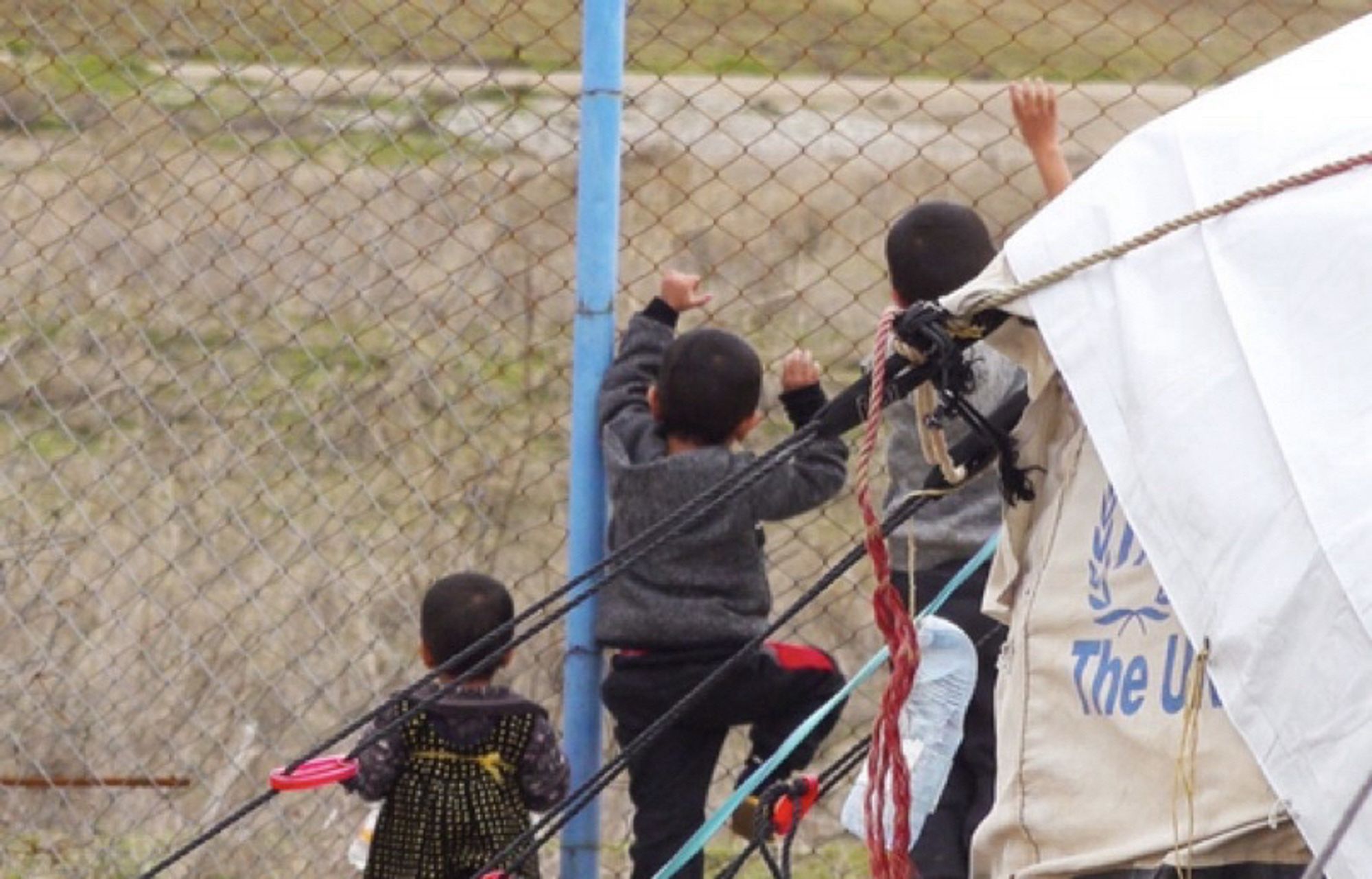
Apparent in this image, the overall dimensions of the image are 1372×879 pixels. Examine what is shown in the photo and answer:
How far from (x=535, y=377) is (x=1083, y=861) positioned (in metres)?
4.27

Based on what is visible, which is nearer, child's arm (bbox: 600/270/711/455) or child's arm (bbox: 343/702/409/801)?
child's arm (bbox: 600/270/711/455)

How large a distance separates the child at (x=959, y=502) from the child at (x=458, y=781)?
0.71 m

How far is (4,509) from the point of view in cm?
614

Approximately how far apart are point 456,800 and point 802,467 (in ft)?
2.77

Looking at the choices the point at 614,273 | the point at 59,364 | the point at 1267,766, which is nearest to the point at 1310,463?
the point at 1267,766

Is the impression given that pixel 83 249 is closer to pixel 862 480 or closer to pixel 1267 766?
pixel 862 480

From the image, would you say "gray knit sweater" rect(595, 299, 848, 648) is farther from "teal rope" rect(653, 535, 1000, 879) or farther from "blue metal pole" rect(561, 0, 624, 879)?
"teal rope" rect(653, 535, 1000, 879)

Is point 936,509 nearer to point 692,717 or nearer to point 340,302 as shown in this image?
point 692,717

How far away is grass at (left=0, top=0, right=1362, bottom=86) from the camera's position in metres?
5.45

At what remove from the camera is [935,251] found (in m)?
3.74

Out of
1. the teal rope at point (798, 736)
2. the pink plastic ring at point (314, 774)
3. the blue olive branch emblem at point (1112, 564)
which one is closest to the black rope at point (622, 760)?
the teal rope at point (798, 736)

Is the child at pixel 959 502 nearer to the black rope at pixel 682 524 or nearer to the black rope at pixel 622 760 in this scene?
the black rope at pixel 622 760

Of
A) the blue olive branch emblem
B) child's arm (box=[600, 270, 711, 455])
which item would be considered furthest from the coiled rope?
child's arm (box=[600, 270, 711, 455])

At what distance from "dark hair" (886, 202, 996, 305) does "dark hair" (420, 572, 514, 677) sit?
0.93m
